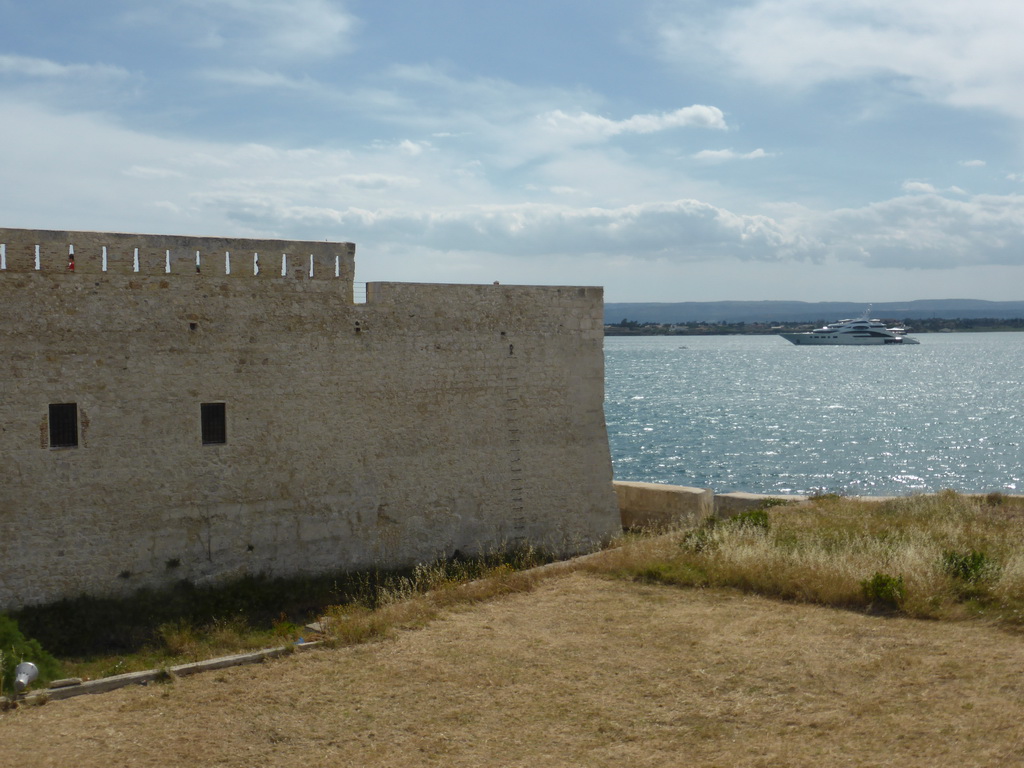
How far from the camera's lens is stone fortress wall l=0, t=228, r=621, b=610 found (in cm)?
1090

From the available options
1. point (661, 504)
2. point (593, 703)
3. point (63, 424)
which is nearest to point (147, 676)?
point (63, 424)

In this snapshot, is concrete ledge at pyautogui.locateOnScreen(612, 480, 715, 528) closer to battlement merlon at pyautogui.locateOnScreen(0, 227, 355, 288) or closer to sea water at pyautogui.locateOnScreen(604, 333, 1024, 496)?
battlement merlon at pyautogui.locateOnScreen(0, 227, 355, 288)

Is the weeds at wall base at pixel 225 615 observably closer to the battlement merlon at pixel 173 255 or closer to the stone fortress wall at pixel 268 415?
the stone fortress wall at pixel 268 415

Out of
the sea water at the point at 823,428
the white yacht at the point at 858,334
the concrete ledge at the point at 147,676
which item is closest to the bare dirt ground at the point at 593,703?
the concrete ledge at the point at 147,676

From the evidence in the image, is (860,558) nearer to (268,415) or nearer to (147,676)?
(268,415)

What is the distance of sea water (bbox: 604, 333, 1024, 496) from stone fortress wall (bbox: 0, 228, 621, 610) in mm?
21794

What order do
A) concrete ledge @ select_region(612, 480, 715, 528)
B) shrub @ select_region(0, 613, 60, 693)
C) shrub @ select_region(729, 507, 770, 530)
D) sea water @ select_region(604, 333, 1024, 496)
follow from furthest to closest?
sea water @ select_region(604, 333, 1024, 496), concrete ledge @ select_region(612, 480, 715, 528), shrub @ select_region(729, 507, 770, 530), shrub @ select_region(0, 613, 60, 693)

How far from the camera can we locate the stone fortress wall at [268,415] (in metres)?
10.9

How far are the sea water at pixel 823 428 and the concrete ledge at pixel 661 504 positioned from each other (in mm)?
18180

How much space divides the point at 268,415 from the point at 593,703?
643 cm

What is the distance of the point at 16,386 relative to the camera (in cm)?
1070

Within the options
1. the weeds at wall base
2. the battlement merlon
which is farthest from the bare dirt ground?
the battlement merlon

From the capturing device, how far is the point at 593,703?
7.77 metres

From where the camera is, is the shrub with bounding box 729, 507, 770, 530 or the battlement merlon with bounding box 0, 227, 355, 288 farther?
the shrub with bounding box 729, 507, 770, 530
